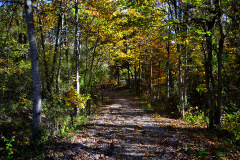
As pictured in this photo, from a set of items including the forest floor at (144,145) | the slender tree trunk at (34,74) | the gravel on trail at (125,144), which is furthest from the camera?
the slender tree trunk at (34,74)

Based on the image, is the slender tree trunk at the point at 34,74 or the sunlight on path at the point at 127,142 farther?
the slender tree trunk at the point at 34,74

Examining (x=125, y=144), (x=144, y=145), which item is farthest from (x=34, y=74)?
(x=144, y=145)

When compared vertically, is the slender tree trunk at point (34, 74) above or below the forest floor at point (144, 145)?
above

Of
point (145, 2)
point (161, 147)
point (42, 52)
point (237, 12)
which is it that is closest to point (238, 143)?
point (161, 147)

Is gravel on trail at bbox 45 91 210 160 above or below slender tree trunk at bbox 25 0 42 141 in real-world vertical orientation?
below

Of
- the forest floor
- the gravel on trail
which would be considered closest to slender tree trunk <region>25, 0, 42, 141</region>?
the forest floor

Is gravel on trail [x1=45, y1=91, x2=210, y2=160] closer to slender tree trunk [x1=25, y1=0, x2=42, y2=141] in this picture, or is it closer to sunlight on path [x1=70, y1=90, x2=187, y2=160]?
sunlight on path [x1=70, y1=90, x2=187, y2=160]

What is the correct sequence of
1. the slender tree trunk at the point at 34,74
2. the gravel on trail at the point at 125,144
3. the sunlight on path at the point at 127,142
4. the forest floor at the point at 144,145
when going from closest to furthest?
1. the forest floor at the point at 144,145
2. the gravel on trail at the point at 125,144
3. the sunlight on path at the point at 127,142
4. the slender tree trunk at the point at 34,74

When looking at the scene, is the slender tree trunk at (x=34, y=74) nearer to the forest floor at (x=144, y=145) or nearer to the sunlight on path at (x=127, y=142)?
the forest floor at (x=144, y=145)

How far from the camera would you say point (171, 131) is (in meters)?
6.62

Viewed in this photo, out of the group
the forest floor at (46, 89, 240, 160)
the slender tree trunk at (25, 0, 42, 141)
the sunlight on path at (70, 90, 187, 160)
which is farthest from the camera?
the slender tree trunk at (25, 0, 42, 141)

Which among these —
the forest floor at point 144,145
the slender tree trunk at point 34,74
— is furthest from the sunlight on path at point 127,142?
the slender tree trunk at point 34,74

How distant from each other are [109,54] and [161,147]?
11.1 m

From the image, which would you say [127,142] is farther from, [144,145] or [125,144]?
[144,145]
